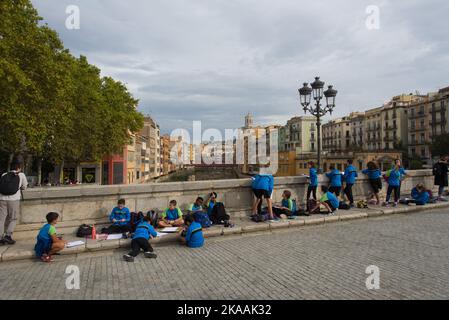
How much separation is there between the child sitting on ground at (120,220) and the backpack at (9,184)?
213cm

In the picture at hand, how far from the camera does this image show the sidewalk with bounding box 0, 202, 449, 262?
5748 millimetres

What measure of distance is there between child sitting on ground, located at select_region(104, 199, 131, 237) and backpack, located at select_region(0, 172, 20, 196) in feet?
6.99

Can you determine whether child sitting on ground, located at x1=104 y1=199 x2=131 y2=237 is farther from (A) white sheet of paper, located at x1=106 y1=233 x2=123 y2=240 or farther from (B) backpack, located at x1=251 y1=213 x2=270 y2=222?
(B) backpack, located at x1=251 y1=213 x2=270 y2=222

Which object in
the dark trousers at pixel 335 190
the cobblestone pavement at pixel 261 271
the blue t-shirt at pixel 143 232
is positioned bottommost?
the cobblestone pavement at pixel 261 271

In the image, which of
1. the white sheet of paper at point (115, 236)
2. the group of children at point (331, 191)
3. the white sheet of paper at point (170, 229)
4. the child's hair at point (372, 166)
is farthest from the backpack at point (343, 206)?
the white sheet of paper at point (115, 236)

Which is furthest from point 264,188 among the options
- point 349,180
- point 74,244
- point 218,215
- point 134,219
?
point 74,244

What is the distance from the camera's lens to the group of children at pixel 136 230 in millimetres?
5500

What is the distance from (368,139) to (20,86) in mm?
80634

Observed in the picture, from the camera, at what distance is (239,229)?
24.7 feet

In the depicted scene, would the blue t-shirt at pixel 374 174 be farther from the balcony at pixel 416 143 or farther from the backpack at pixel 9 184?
the balcony at pixel 416 143

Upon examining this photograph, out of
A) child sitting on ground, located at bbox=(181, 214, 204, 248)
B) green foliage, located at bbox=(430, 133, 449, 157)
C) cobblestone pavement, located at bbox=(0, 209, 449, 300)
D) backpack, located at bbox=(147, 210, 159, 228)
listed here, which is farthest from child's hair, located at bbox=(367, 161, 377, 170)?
green foliage, located at bbox=(430, 133, 449, 157)

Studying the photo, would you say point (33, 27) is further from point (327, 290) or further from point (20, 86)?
point (327, 290)

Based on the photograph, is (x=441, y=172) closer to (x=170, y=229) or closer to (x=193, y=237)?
(x=193, y=237)
